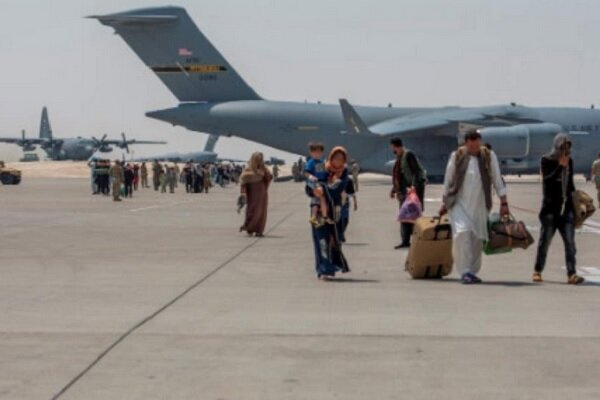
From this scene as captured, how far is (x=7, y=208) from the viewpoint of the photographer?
3472 cm

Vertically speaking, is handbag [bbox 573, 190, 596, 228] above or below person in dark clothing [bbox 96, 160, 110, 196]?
above

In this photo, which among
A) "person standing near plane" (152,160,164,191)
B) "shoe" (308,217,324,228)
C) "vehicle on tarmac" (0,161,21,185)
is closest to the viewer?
"shoe" (308,217,324,228)

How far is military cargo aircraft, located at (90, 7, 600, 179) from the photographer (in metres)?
63.4

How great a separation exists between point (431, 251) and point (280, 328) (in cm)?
456

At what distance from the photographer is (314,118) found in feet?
213

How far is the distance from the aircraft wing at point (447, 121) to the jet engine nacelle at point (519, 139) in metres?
2.22

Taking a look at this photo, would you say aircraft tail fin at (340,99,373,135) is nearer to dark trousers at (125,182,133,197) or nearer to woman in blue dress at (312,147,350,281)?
dark trousers at (125,182,133,197)

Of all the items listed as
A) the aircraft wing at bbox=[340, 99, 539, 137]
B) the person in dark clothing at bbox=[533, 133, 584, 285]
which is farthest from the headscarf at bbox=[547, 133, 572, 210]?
the aircraft wing at bbox=[340, 99, 539, 137]

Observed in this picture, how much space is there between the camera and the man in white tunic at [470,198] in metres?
13.8

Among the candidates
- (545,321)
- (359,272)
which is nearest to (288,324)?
(545,321)

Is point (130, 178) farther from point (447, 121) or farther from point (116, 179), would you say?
point (447, 121)

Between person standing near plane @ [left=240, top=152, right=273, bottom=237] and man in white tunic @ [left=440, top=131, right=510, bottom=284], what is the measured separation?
8531mm

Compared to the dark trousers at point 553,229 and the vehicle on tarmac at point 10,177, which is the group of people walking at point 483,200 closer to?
the dark trousers at point 553,229

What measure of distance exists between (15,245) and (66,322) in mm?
9522
